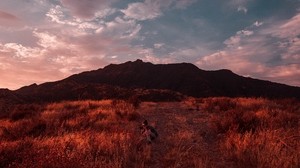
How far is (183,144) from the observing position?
8656mm

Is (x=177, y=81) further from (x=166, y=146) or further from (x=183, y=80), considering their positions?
(x=166, y=146)

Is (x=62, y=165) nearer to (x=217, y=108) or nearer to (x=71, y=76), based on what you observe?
(x=217, y=108)

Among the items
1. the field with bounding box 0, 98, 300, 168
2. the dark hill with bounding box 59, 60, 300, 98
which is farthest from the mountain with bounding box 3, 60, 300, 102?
the field with bounding box 0, 98, 300, 168

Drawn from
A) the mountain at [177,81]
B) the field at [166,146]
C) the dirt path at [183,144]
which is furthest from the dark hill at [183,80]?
the field at [166,146]

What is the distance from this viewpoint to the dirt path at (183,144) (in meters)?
6.99

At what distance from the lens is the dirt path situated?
22.9ft

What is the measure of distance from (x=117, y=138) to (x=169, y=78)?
3728 inches

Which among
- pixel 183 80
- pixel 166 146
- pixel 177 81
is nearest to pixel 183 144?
pixel 166 146

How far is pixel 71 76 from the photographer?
350ft

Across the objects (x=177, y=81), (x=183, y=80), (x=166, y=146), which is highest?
(x=183, y=80)

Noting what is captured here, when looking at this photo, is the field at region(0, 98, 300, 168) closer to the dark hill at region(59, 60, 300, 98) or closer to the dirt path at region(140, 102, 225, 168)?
the dirt path at region(140, 102, 225, 168)

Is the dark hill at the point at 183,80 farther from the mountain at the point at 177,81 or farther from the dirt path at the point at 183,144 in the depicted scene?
the dirt path at the point at 183,144

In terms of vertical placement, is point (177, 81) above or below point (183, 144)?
above

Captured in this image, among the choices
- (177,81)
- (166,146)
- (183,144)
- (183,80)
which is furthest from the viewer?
(177,81)
